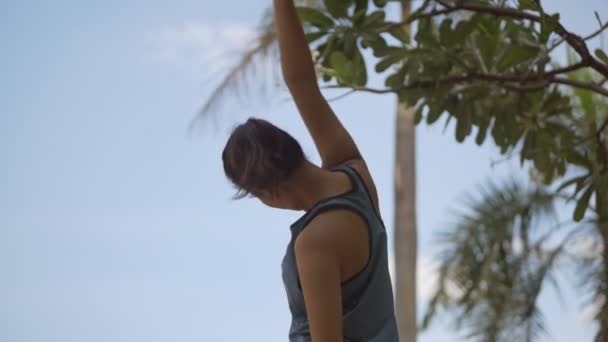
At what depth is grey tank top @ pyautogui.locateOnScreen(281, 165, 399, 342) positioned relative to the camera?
1.29 meters

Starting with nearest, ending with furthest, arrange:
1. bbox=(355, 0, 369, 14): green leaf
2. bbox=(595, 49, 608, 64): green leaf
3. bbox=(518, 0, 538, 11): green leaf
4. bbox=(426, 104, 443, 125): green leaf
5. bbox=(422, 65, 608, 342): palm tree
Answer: bbox=(518, 0, 538, 11): green leaf < bbox=(595, 49, 608, 64): green leaf < bbox=(355, 0, 369, 14): green leaf < bbox=(426, 104, 443, 125): green leaf < bbox=(422, 65, 608, 342): palm tree

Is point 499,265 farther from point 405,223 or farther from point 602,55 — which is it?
point 602,55

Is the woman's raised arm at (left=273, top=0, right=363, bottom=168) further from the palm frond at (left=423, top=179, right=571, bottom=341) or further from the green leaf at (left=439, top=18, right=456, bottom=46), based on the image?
the palm frond at (left=423, top=179, right=571, bottom=341)

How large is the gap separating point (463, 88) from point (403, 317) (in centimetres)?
638

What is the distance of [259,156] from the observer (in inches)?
50.9

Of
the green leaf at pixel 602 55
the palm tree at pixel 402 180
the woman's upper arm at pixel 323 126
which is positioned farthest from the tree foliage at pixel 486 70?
the palm tree at pixel 402 180

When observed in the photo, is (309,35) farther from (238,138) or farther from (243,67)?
(243,67)

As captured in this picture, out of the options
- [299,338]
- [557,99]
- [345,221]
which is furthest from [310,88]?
[557,99]

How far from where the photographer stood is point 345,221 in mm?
1287

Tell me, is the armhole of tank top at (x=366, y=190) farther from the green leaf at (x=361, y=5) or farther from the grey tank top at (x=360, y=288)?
the green leaf at (x=361, y=5)

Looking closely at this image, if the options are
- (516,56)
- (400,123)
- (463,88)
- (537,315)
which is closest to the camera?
(516,56)

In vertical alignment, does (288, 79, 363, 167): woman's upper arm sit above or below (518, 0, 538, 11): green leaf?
below

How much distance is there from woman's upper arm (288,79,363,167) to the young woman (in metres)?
0.08

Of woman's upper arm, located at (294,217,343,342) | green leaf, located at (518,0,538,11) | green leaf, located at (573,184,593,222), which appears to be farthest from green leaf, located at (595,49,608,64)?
woman's upper arm, located at (294,217,343,342)
